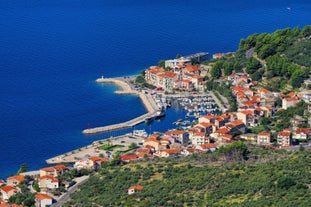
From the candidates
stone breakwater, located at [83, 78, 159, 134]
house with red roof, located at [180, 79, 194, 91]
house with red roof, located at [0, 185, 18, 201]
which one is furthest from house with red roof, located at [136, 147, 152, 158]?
house with red roof, located at [180, 79, 194, 91]

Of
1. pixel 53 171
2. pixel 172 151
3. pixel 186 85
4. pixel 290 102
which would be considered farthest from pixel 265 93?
pixel 53 171

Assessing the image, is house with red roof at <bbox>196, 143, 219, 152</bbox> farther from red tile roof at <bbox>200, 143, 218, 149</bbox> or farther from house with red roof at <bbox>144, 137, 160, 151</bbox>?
house with red roof at <bbox>144, 137, 160, 151</bbox>

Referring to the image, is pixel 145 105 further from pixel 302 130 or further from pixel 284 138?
pixel 284 138

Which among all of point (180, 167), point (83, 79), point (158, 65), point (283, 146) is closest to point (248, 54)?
point (158, 65)

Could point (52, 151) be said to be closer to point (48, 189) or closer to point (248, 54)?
point (48, 189)

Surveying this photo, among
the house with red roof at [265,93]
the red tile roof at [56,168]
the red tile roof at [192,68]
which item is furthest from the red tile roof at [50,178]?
the red tile roof at [192,68]
